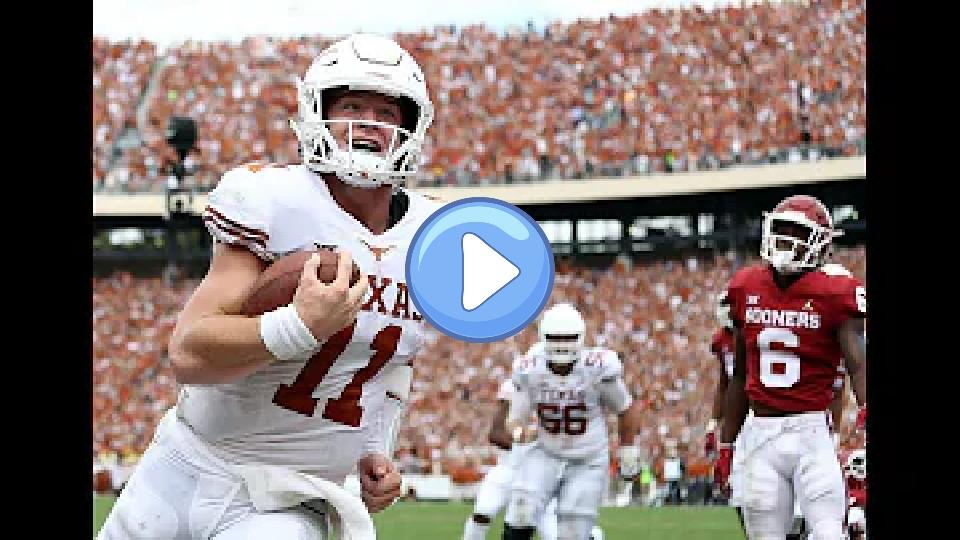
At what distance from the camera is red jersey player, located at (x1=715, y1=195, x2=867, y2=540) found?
615cm

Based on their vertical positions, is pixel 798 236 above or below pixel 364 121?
below

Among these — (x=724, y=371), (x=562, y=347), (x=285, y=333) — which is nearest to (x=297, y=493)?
(x=285, y=333)

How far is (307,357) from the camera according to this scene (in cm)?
322

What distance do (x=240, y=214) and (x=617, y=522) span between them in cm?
1070

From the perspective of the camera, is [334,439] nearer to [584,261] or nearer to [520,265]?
[520,265]

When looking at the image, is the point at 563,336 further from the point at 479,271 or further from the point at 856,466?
the point at 479,271

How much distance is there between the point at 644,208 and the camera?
71.6 ft

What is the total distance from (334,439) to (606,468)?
561cm

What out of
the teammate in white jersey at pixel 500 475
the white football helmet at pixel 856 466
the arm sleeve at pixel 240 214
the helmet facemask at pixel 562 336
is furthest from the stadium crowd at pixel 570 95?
the arm sleeve at pixel 240 214

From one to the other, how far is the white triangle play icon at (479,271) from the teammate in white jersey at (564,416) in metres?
5.58

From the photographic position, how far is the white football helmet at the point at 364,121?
10.6 feet

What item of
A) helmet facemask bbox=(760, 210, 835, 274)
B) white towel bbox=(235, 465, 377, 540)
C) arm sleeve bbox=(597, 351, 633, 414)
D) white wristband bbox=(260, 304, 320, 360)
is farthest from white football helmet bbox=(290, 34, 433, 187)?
arm sleeve bbox=(597, 351, 633, 414)

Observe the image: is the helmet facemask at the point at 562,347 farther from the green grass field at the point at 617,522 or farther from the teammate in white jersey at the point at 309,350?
the teammate in white jersey at the point at 309,350

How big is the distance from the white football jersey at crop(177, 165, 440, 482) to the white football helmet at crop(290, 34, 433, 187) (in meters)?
0.10
